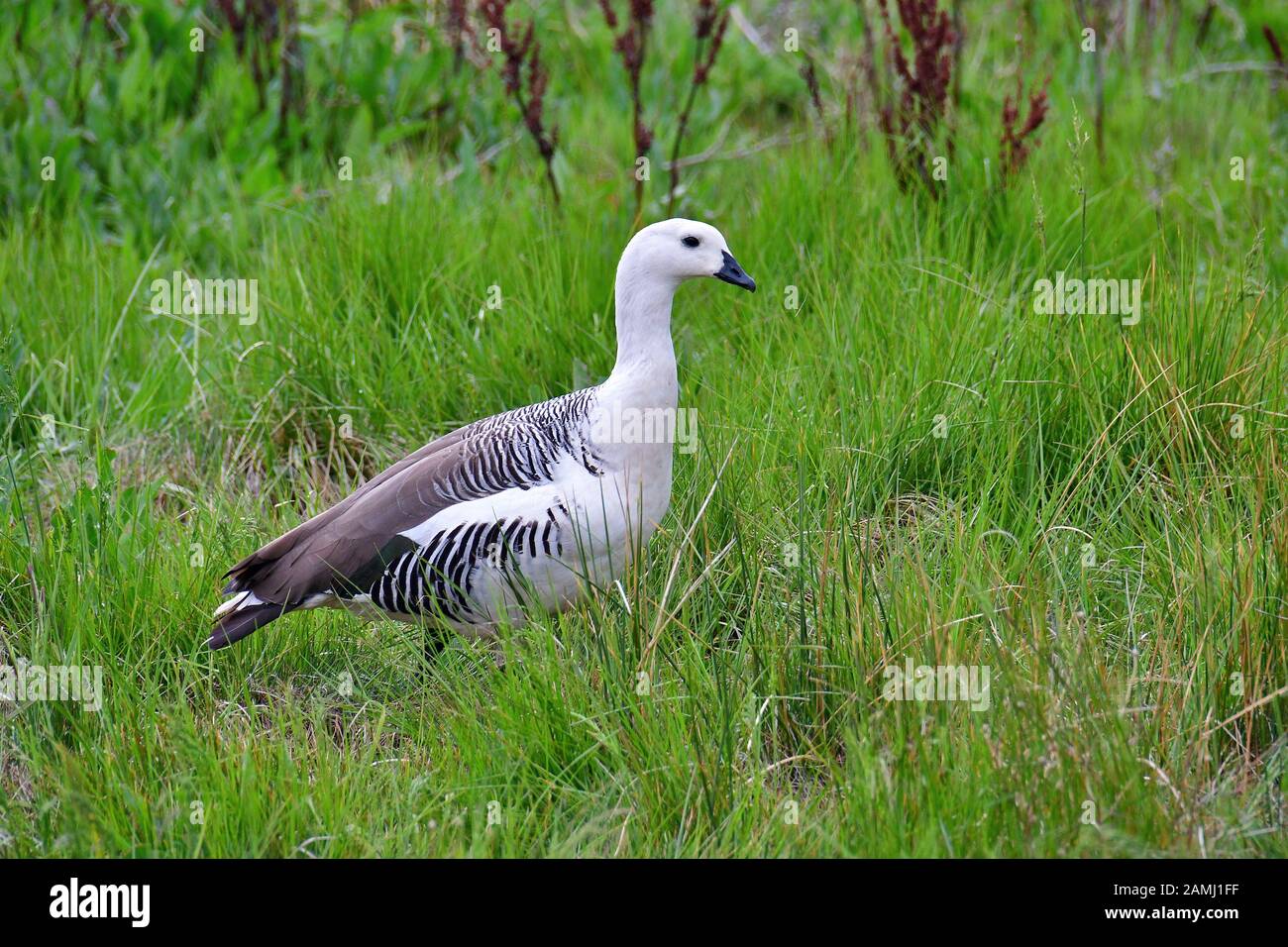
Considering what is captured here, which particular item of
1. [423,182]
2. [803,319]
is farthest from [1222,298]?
[423,182]

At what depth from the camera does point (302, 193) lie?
6.39 metres

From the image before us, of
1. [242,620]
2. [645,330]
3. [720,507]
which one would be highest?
[645,330]

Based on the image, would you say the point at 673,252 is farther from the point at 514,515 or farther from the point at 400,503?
the point at 400,503

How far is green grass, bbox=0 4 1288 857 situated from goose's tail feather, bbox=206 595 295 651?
103 mm

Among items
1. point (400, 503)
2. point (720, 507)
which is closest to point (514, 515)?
point (400, 503)

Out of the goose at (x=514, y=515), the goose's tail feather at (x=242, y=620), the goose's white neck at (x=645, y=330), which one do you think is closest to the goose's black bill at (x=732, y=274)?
the goose at (x=514, y=515)

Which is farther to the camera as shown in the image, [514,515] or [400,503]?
[400,503]

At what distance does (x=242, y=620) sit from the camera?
12.0ft

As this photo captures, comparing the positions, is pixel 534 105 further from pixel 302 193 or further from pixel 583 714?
pixel 583 714

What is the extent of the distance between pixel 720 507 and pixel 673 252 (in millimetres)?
703

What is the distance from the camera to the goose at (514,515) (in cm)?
371

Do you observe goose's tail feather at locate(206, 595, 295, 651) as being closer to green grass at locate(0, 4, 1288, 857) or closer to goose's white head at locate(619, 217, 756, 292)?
green grass at locate(0, 4, 1288, 857)

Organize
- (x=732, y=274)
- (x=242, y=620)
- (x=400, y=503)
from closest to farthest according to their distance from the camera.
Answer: (x=242, y=620), (x=400, y=503), (x=732, y=274)

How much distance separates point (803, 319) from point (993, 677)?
212 cm
